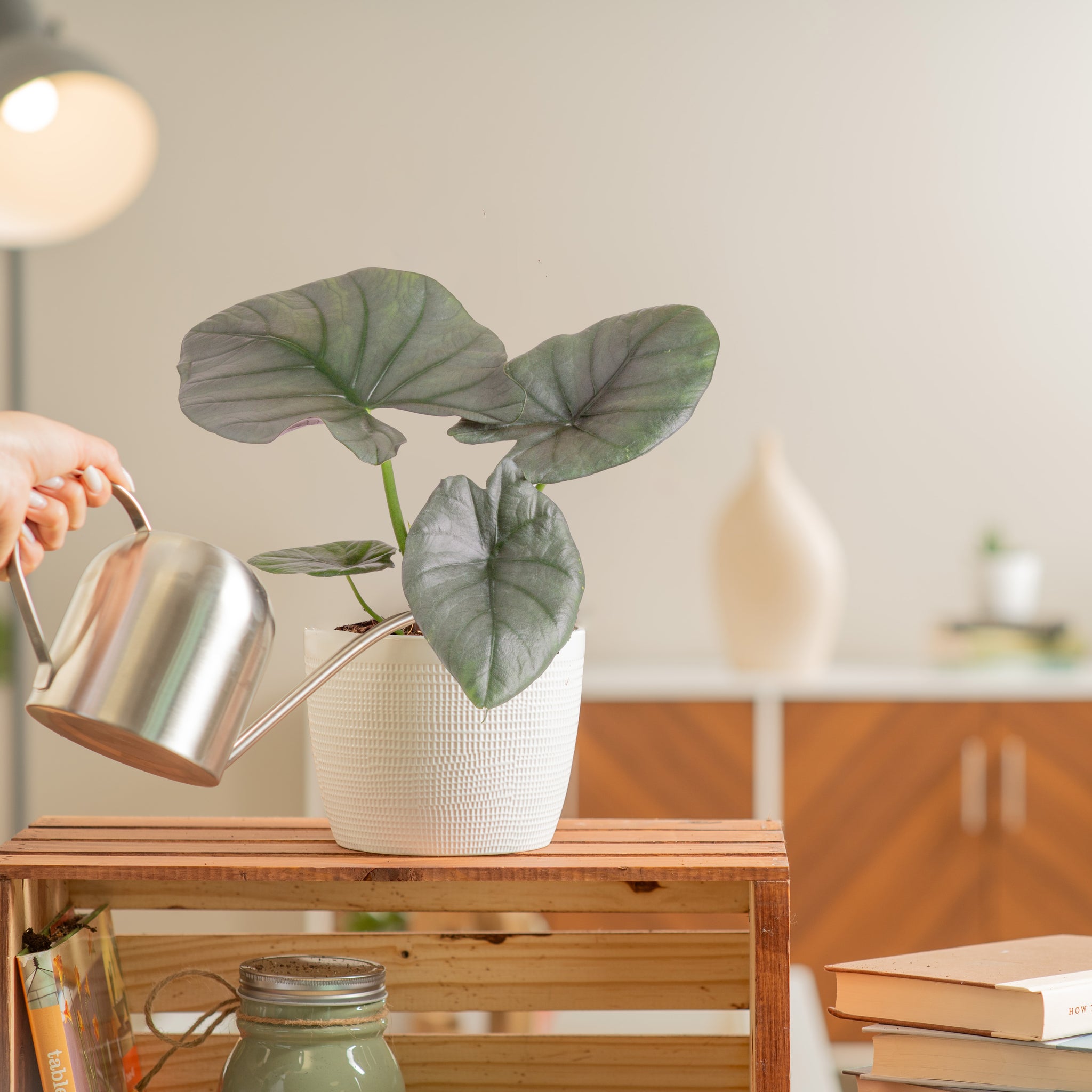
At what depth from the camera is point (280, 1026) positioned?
2.19 feet

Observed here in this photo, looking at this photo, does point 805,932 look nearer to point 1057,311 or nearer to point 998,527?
point 998,527

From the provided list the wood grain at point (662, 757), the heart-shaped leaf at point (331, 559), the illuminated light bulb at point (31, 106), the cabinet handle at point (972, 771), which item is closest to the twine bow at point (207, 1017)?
the heart-shaped leaf at point (331, 559)

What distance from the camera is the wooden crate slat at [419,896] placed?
773mm

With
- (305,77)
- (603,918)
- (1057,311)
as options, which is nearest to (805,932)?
(603,918)

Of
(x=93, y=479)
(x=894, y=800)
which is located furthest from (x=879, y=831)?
(x=93, y=479)

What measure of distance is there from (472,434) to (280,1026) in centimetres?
36

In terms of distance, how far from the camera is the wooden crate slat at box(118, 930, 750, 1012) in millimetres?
807

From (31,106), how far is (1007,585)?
1.98m

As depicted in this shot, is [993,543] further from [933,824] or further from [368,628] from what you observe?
[368,628]

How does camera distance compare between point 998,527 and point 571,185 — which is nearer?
point 571,185

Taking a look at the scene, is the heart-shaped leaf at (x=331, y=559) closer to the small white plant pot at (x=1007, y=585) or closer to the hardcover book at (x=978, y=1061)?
the hardcover book at (x=978, y=1061)

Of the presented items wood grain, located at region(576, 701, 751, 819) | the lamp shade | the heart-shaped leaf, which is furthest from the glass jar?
wood grain, located at region(576, 701, 751, 819)

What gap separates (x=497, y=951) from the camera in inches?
32.1

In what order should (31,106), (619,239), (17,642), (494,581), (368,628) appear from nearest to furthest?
(494,581) → (368,628) → (619,239) → (17,642) → (31,106)
